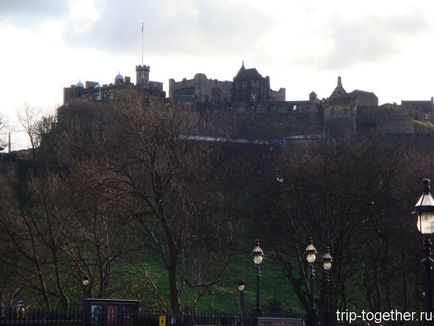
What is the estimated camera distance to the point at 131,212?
36000 millimetres

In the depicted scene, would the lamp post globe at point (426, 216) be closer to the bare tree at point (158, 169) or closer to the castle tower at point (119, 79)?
the bare tree at point (158, 169)

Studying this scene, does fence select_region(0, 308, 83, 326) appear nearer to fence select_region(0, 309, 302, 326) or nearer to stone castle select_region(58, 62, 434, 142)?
fence select_region(0, 309, 302, 326)

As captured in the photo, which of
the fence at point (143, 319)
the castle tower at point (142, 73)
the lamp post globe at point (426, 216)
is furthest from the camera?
the castle tower at point (142, 73)

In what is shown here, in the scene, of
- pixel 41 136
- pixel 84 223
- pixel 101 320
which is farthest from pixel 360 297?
pixel 41 136

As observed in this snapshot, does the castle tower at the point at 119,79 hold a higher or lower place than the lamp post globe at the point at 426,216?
higher

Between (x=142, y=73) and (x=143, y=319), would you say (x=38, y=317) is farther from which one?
(x=142, y=73)

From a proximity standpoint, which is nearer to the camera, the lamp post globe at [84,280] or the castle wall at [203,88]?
the lamp post globe at [84,280]

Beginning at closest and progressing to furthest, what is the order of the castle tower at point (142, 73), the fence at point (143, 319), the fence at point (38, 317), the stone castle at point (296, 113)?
the fence at point (38, 317), the fence at point (143, 319), the stone castle at point (296, 113), the castle tower at point (142, 73)

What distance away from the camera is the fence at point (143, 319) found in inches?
944

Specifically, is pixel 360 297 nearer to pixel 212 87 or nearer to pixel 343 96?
pixel 343 96

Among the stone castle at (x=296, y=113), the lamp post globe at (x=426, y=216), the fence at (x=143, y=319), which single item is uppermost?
the stone castle at (x=296, y=113)

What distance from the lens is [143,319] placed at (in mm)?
25969

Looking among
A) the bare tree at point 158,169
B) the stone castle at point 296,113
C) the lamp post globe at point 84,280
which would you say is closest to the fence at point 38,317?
the bare tree at point 158,169

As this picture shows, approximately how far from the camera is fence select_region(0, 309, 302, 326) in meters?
24.0
